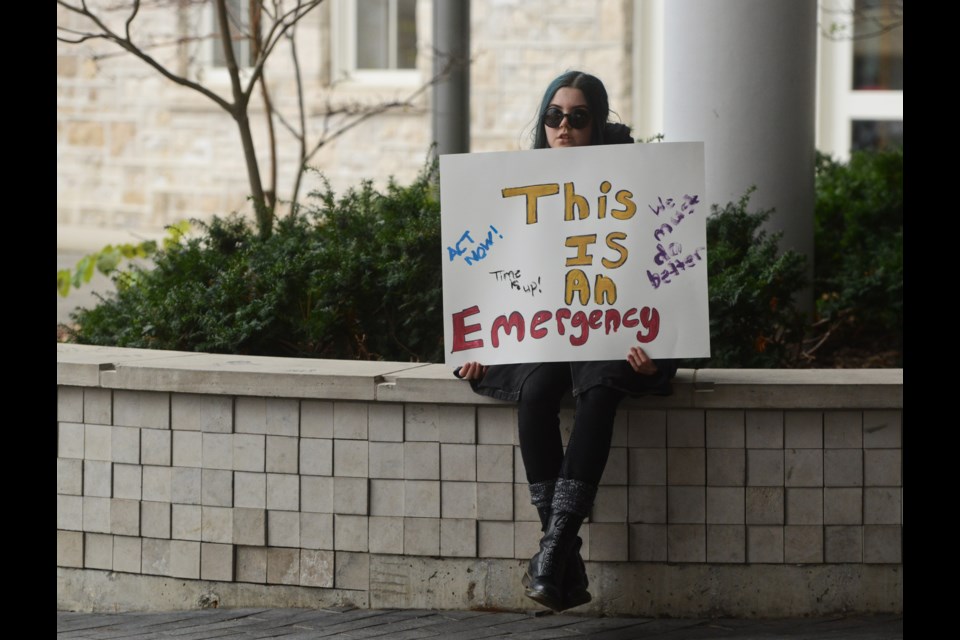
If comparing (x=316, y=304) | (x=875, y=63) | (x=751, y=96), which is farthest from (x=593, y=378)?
(x=875, y=63)

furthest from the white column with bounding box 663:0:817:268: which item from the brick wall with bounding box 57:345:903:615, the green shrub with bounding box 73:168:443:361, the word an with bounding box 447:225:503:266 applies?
the word an with bounding box 447:225:503:266

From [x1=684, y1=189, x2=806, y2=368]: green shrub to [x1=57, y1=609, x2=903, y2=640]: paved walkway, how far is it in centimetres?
116

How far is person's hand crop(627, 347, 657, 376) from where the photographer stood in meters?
4.09

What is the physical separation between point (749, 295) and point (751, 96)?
1.36 metres

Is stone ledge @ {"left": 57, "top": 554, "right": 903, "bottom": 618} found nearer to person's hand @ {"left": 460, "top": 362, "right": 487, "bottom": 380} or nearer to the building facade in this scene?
person's hand @ {"left": 460, "top": 362, "right": 487, "bottom": 380}

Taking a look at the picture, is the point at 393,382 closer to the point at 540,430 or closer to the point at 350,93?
the point at 540,430

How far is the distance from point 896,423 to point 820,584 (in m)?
0.56

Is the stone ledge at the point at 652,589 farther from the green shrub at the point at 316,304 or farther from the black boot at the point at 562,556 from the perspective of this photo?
the green shrub at the point at 316,304

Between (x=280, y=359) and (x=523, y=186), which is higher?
(x=523, y=186)

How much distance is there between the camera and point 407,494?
4.36 m

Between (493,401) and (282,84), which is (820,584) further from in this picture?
(282,84)

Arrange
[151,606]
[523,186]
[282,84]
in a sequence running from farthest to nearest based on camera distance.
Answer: [282,84] < [151,606] < [523,186]

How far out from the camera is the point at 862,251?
22.2 ft
